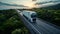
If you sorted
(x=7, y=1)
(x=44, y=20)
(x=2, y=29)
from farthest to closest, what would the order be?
(x=44, y=20) < (x=2, y=29) < (x=7, y=1)

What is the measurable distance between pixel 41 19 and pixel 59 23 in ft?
8.76

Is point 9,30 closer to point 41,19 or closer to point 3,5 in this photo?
point 3,5

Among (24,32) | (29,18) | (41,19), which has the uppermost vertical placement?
(24,32)

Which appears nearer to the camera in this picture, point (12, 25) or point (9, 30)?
point (9, 30)

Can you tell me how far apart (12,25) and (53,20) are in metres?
4.42

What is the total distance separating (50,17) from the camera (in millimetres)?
11672

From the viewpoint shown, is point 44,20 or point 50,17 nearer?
point 50,17

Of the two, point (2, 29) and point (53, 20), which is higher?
point (2, 29)

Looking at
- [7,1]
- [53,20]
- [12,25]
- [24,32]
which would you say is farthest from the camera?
[53,20]

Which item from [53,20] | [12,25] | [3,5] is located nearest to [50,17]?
[53,20]

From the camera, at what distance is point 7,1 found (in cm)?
269

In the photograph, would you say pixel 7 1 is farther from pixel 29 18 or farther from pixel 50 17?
pixel 50 17

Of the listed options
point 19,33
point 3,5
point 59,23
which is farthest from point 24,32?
point 59,23

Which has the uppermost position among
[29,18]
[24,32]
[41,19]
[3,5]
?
[3,5]
